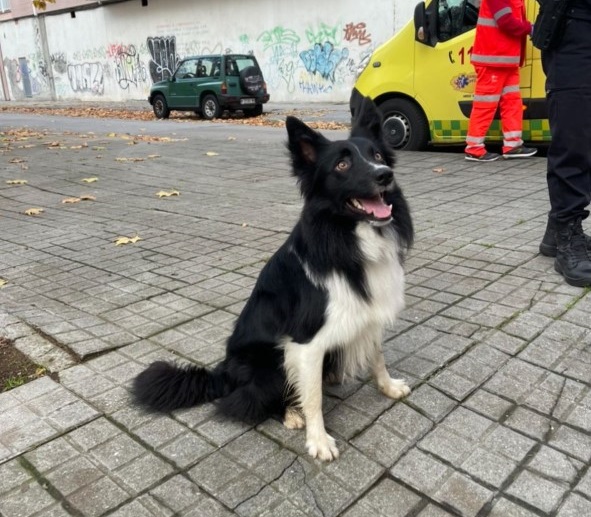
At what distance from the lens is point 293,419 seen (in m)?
2.52

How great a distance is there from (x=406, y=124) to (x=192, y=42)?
2224cm

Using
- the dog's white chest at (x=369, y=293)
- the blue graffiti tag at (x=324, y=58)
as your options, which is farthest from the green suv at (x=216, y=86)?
the dog's white chest at (x=369, y=293)

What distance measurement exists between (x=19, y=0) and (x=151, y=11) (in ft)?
41.6

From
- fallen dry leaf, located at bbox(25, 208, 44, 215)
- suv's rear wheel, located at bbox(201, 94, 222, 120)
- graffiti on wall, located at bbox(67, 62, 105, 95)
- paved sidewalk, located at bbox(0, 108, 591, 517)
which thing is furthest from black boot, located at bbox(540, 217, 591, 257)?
graffiti on wall, located at bbox(67, 62, 105, 95)

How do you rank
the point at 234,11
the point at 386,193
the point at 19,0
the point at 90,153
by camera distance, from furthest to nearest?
the point at 19,0
the point at 234,11
the point at 90,153
the point at 386,193

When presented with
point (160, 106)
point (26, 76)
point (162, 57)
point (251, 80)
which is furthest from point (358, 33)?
point (26, 76)

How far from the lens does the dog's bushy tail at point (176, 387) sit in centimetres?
260

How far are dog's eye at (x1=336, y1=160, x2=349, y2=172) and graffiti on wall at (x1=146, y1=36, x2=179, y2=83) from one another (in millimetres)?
28932

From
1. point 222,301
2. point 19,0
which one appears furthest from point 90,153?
point 19,0

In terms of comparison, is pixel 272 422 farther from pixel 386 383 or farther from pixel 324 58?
pixel 324 58

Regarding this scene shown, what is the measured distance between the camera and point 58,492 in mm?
2127

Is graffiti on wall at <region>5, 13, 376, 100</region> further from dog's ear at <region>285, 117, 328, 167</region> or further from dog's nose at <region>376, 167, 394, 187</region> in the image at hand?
dog's nose at <region>376, 167, 394, 187</region>

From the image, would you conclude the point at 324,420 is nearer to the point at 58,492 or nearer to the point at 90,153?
the point at 58,492

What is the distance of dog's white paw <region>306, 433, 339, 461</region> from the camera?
2283 mm
